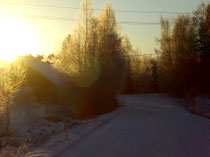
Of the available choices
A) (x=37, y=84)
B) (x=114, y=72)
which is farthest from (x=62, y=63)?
(x=114, y=72)

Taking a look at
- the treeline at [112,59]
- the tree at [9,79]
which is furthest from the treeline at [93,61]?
the tree at [9,79]

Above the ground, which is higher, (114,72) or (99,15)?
(99,15)

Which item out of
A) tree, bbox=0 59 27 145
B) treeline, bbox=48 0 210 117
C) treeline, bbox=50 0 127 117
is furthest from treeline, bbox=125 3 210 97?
tree, bbox=0 59 27 145

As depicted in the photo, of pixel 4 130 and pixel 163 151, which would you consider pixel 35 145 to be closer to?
pixel 4 130

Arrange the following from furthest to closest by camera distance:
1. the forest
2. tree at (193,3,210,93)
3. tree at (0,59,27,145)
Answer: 1. tree at (193,3,210,93)
2. the forest
3. tree at (0,59,27,145)

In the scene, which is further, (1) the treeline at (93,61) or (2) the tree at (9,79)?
(1) the treeline at (93,61)

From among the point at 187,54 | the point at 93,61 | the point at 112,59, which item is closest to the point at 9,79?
the point at 93,61

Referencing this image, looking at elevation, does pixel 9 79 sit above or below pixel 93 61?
below

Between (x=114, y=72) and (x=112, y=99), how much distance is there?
4.47 metres

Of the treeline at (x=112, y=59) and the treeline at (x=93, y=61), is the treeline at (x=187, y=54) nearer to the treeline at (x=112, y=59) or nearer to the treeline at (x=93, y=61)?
the treeline at (x=112, y=59)

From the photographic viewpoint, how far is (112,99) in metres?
36.9

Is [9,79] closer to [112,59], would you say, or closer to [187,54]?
[112,59]

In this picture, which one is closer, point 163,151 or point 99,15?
point 163,151

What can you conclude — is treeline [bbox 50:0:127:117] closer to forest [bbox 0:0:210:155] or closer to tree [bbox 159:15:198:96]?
forest [bbox 0:0:210:155]
